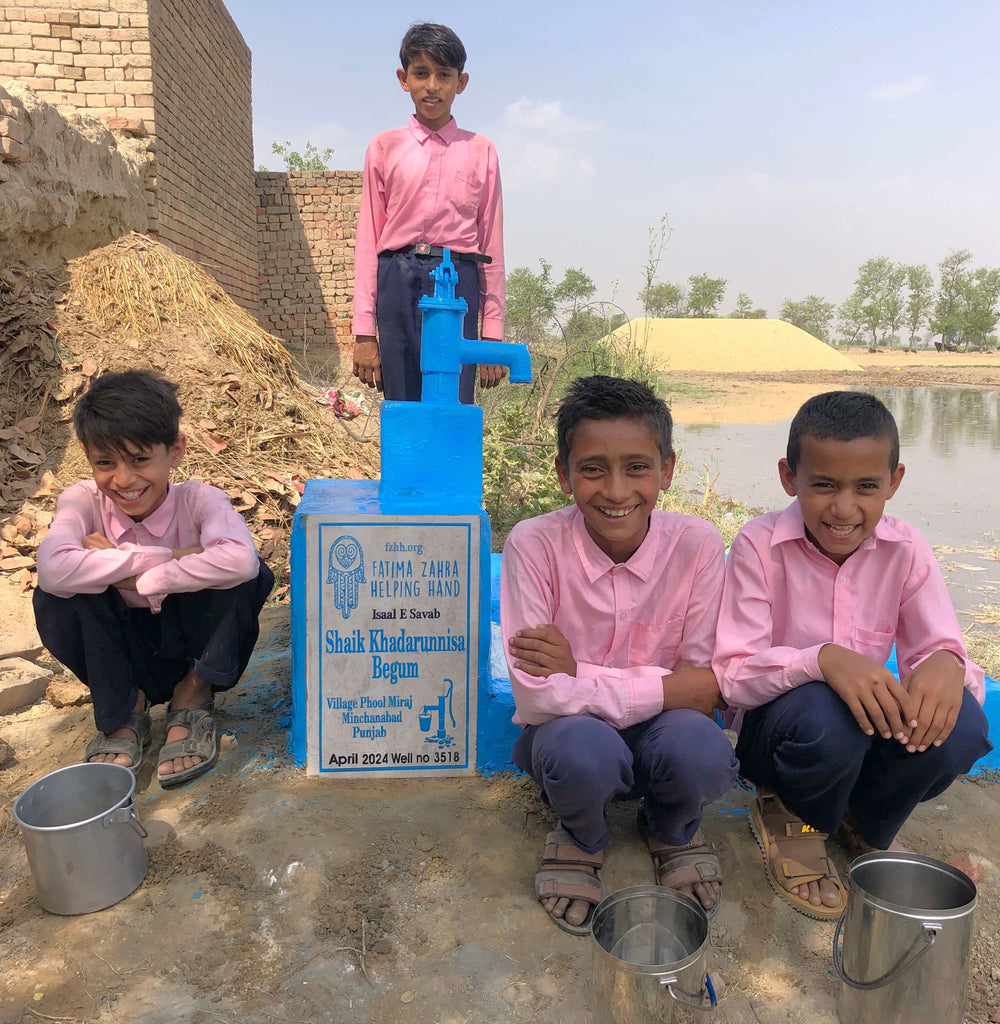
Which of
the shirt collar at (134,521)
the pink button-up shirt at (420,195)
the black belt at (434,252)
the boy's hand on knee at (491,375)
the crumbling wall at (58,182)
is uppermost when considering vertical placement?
the crumbling wall at (58,182)

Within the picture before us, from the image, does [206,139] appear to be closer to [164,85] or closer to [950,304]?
[164,85]

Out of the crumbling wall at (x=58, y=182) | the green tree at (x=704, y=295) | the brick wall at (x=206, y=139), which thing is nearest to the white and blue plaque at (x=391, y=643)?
the crumbling wall at (x=58, y=182)

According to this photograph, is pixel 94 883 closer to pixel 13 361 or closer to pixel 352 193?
pixel 13 361

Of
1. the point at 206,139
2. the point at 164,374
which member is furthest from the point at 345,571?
the point at 206,139

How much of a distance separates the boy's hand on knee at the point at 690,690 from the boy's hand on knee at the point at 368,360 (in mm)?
1535

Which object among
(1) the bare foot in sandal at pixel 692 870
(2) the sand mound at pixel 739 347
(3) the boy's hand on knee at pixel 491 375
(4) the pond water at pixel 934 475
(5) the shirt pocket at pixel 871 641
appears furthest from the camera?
(2) the sand mound at pixel 739 347

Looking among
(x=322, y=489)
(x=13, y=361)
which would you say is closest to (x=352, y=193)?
(x=13, y=361)

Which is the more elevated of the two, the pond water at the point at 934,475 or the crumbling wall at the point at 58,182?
the crumbling wall at the point at 58,182

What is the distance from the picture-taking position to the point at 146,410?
76.1 inches

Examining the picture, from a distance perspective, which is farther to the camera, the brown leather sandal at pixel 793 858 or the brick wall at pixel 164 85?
the brick wall at pixel 164 85

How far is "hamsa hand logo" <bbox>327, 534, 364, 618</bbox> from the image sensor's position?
6.31 feet

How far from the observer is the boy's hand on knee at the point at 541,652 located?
159 centimetres

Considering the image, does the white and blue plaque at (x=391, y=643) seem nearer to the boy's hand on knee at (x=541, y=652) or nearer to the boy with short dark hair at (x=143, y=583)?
the boy with short dark hair at (x=143, y=583)

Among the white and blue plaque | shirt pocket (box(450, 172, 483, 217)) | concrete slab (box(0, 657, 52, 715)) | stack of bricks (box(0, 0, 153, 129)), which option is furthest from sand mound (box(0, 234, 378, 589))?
shirt pocket (box(450, 172, 483, 217))
